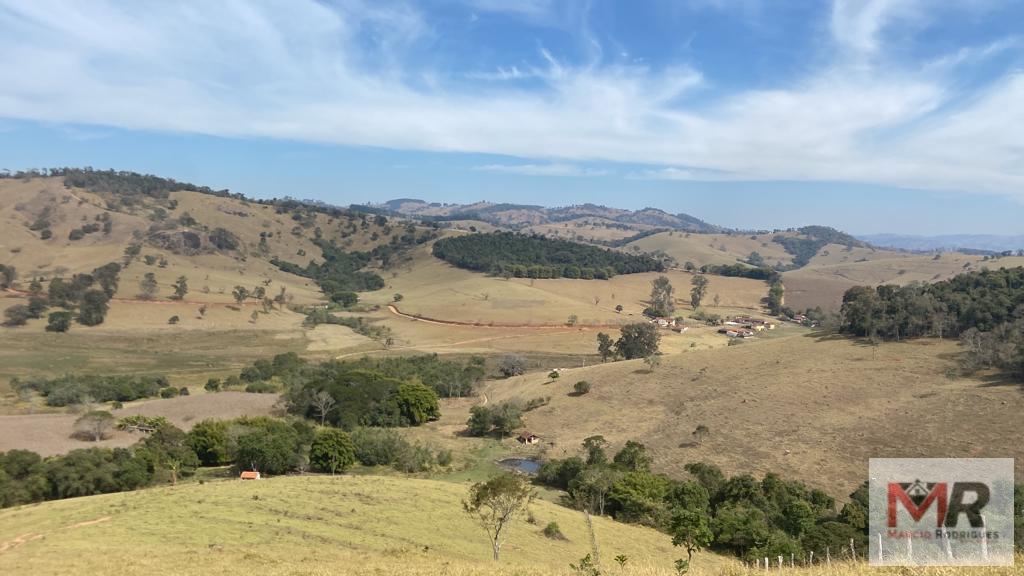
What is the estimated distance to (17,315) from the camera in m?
112

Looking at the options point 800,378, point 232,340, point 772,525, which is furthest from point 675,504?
point 232,340

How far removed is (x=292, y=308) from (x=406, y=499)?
441 feet

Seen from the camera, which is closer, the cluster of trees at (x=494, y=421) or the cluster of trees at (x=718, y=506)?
the cluster of trees at (x=718, y=506)

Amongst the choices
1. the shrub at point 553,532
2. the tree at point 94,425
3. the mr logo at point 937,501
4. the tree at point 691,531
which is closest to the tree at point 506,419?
the shrub at point 553,532

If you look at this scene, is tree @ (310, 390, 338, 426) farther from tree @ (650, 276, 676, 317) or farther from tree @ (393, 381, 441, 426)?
tree @ (650, 276, 676, 317)

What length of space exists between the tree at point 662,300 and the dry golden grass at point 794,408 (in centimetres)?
7030

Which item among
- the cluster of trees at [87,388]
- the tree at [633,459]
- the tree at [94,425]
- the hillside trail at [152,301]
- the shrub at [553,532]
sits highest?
the hillside trail at [152,301]

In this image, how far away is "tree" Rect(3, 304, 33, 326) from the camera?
111725mm

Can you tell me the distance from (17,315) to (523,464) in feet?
361

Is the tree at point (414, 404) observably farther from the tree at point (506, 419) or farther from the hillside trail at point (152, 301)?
the hillside trail at point (152, 301)

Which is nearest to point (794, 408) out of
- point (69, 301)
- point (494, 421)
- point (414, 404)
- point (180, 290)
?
point (494, 421)

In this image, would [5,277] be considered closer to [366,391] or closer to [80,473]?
[366,391]

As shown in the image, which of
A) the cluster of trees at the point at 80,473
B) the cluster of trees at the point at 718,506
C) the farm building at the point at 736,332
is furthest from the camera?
the farm building at the point at 736,332

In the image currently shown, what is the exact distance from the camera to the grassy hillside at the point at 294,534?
22922 millimetres
